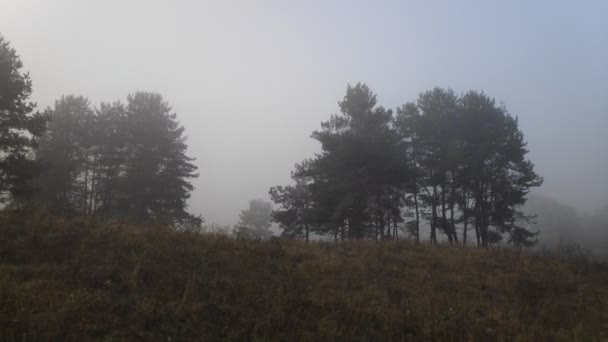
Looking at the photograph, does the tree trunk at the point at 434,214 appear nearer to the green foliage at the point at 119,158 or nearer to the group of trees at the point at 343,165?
the group of trees at the point at 343,165

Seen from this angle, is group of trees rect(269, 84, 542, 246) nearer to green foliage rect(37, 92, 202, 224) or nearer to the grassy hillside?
green foliage rect(37, 92, 202, 224)

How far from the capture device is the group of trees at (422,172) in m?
20.6

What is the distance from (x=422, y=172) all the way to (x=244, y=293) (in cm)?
1994

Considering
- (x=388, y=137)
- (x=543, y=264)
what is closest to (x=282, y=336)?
(x=543, y=264)

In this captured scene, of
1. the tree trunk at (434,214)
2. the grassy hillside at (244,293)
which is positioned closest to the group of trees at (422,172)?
the tree trunk at (434,214)

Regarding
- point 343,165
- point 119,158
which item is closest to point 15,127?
point 119,158

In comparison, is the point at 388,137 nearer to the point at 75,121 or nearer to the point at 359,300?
the point at 359,300

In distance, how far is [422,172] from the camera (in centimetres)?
2378

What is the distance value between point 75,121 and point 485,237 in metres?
31.0

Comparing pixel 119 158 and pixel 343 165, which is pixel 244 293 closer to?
pixel 343 165

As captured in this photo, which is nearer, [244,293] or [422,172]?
[244,293]

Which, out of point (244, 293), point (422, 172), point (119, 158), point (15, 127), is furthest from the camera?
point (119, 158)

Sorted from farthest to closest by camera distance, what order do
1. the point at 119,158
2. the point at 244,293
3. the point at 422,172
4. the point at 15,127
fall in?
the point at 119,158
the point at 422,172
the point at 15,127
the point at 244,293

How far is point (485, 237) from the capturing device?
22750mm
